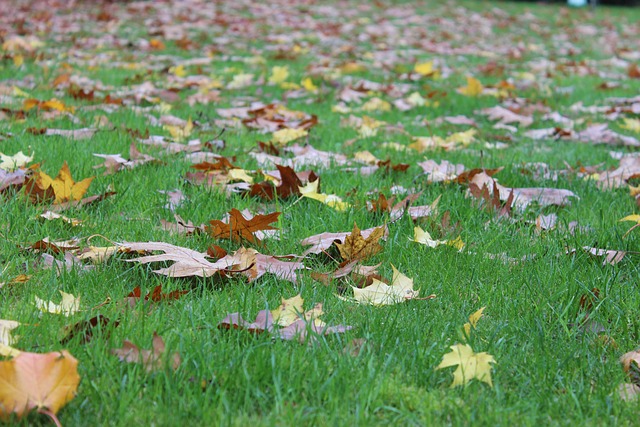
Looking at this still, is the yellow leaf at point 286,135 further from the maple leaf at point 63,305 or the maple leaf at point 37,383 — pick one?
the maple leaf at point 37,383

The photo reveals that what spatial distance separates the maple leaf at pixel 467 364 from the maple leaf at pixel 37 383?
0.81 metres

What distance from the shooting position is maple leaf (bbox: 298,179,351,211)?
8.81 feet

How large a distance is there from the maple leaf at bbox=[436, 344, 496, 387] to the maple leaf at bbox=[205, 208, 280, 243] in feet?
2.73

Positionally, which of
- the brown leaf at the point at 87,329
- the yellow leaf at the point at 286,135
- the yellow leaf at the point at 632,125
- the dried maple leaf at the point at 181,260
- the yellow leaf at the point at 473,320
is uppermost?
the brown leaf at the point at 87,329

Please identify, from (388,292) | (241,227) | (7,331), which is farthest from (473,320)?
(7,331)

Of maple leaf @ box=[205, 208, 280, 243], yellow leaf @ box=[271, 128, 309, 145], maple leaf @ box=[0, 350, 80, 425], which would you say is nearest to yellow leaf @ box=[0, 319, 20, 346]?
maple leaf @ box=[0, 350, 80, 425]

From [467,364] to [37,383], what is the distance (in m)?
0.93

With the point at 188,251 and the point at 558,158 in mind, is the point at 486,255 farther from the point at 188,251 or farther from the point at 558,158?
the point at 558,158

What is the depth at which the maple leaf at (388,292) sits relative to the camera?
194 cm

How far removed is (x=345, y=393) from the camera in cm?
148

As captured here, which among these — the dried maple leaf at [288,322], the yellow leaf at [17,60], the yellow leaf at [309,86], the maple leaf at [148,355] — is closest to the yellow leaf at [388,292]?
the dried maple leaf at [288,322]

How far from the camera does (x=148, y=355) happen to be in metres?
1.54

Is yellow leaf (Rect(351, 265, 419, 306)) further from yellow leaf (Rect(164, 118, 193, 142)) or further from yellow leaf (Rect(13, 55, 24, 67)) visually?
yellow leaf (Rect(13, 55, 24, 67))

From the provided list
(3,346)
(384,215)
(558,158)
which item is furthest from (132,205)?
(558,158)
